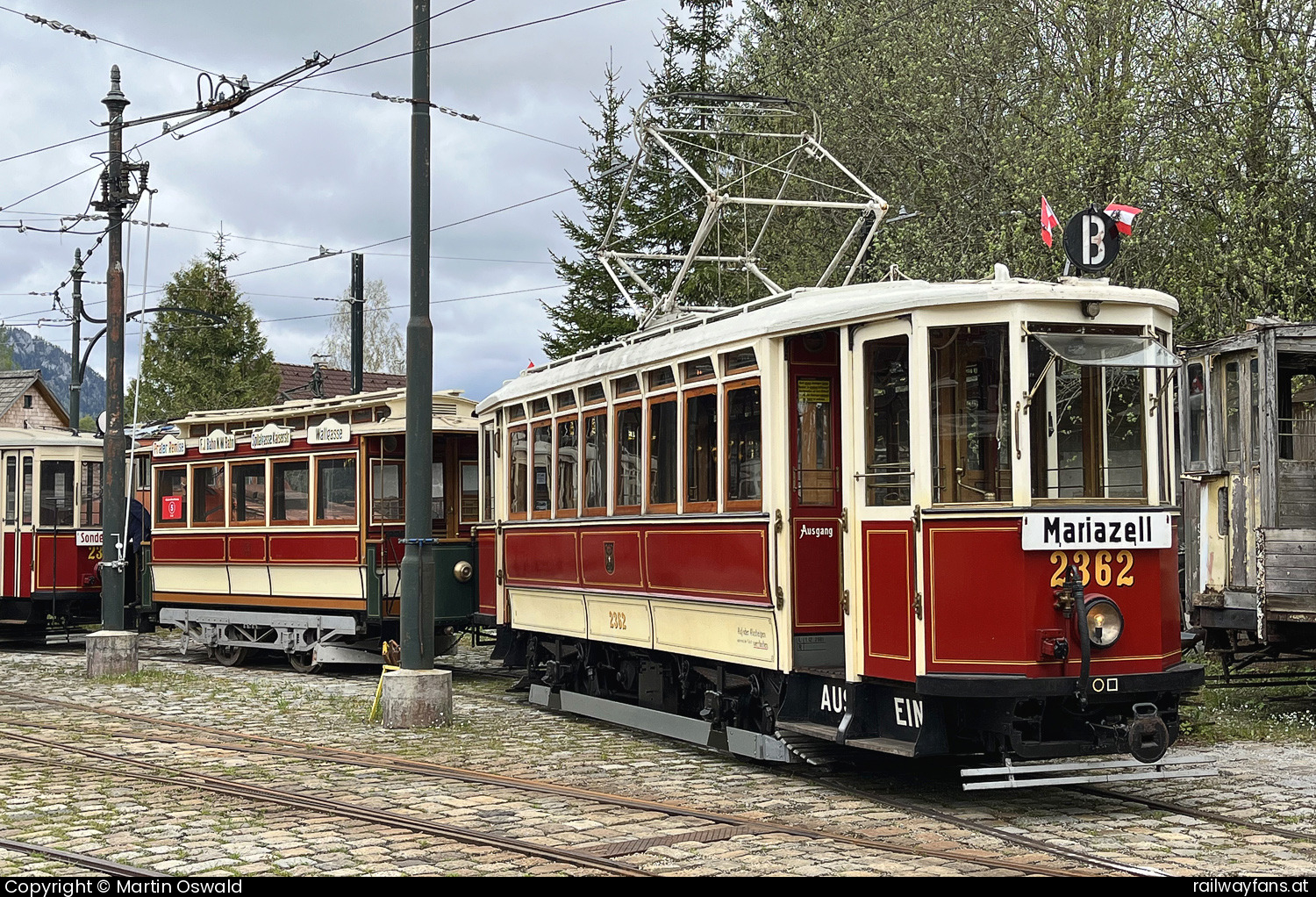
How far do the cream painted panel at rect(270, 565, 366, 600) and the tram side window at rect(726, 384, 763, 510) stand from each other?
8.41m

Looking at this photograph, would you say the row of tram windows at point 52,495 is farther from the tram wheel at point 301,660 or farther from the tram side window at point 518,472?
the tram side window at point 518,472

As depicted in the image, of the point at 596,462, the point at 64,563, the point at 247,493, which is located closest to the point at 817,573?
the point at 596,462

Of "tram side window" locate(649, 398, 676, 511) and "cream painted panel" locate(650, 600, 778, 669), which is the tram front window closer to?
"cream painted panel" locate(650, 600, 778, 669)

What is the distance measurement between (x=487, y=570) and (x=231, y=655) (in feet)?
19.4

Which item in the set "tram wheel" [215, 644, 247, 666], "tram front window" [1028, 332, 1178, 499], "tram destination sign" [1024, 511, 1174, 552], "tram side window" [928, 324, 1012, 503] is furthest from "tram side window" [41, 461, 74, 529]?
"tram destination sign" [1024, 511, 1174, 552]

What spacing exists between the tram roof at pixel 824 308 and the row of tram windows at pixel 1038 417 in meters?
0.20

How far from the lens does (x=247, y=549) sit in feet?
64.8

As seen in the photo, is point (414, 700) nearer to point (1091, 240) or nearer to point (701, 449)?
point (701, 449)

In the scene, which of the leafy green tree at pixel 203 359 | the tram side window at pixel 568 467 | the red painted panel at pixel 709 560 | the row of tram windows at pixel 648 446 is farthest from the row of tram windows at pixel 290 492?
the leafy green tree at pixel 203 359

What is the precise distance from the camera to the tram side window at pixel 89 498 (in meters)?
23.0

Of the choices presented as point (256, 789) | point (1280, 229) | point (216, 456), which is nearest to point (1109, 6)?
point (1280, 229)

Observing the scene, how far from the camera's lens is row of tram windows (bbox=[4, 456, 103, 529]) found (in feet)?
74.3

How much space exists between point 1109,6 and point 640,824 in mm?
13444

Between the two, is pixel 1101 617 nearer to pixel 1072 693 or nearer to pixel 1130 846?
pixel 1072 693
